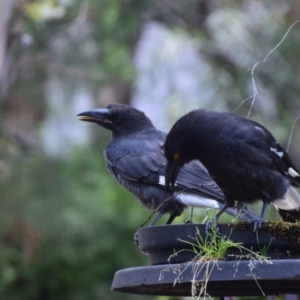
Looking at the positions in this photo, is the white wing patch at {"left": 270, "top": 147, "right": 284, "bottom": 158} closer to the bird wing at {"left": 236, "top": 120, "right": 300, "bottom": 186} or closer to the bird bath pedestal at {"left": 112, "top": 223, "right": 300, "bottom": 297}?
the bird wing at {"left": 236, "top": 120, "right": 300, "bottom": 186}

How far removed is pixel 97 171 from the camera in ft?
34.5

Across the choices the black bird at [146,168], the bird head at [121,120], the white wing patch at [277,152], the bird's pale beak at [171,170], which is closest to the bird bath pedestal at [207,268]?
the bird's pale beak at [171,170]

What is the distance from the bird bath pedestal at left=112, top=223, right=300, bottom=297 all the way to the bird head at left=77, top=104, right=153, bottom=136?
1.96m

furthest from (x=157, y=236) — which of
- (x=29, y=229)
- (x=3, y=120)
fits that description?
(x=3, y=120)

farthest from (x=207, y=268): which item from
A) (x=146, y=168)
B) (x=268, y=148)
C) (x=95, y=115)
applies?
(x=95, y=115)

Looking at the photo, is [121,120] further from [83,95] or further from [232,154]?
[83,95]

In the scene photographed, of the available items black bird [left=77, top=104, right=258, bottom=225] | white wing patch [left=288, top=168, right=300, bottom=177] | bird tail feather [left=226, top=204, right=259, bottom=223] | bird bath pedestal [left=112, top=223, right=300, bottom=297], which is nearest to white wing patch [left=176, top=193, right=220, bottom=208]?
black bird [left=77, top=104, right=258, bottom=225]

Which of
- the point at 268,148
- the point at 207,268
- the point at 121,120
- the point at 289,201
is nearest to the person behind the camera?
the point at 207,268

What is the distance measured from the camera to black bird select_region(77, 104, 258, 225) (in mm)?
4949

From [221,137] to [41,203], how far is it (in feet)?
17.1

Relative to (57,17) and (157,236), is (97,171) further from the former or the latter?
(157,236)

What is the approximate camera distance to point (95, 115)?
5453mm

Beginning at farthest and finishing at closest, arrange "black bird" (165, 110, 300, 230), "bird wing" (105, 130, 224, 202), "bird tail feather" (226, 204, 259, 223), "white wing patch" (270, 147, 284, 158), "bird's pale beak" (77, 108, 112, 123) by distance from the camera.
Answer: "bird's pale beak" (77, 108, 112, 123)
"bird wing" (105, 130, 224, 202)
"white wing patch" (270, 147, 284, 158)
"black bird" (165, 110, 300, 230)
"bird tail feather" (226, 204, 259, 223)

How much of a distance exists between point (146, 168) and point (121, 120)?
51 centimetres
